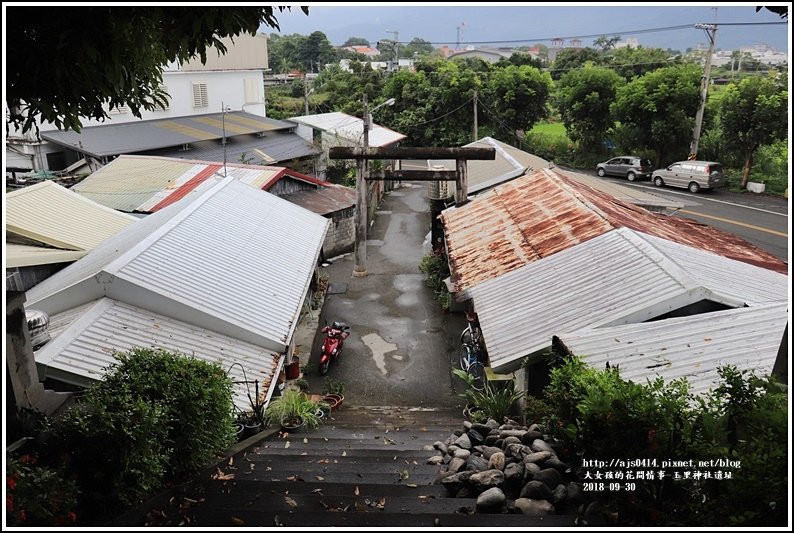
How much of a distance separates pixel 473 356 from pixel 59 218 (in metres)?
11.0

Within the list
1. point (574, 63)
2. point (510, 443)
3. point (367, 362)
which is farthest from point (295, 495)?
point (574, 63)

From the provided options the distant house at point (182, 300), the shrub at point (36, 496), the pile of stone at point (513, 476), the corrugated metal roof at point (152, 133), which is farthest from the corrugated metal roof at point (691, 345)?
the corrugated metal roof at point (152, 133)

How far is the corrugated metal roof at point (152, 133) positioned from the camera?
29.4 meters

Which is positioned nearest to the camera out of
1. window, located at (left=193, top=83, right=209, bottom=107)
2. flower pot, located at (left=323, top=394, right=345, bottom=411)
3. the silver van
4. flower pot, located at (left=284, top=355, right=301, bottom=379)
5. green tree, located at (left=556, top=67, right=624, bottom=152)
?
flower pot, located at (left=323, top=394, right=345, bottom=411)

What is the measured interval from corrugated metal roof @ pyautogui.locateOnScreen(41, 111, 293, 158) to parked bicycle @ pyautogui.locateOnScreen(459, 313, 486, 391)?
20132mm

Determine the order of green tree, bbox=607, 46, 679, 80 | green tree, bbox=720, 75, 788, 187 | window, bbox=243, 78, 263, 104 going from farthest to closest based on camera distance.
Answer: green tree, bbox=607, 46, 679, 80 < window, bbox=243, 78, 263, 104 < green tree, bbox=720, 75, 788, 187

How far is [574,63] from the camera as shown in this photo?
63.2 m

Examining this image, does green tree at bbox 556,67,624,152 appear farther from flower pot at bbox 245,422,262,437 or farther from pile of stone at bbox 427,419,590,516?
→ pile of stone at bbox 427,419,590,516

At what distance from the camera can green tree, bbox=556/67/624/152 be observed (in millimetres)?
39562

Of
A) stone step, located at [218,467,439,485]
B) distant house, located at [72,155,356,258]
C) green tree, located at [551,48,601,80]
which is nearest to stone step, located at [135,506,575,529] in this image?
stone step, located at [218,467,439,485]

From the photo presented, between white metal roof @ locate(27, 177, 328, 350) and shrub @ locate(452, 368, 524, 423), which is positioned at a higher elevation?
white metal roof @ locate(27, 177, 328, 350)

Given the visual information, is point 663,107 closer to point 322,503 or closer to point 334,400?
point 334,400

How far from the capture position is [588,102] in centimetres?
3997

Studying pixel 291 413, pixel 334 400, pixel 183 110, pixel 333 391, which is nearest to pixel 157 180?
pixel 333 391
